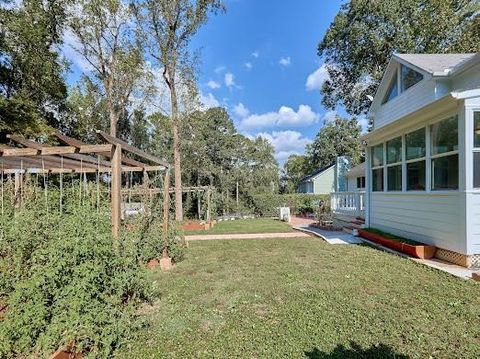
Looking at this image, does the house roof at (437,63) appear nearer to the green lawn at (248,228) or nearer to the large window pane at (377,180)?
the large window pane at (377,180)

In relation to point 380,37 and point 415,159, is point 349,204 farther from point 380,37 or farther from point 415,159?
point 380,37

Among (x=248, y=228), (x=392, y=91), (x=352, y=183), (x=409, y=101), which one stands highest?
(x=392, y=91)

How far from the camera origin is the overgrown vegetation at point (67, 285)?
2750 millimetres

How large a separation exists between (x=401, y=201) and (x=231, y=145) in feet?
60.1

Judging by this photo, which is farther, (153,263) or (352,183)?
(352,183)

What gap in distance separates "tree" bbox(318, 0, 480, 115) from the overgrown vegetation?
65.0 feet

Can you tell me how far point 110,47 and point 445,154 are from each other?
18962 mm

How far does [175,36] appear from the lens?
51.5ft

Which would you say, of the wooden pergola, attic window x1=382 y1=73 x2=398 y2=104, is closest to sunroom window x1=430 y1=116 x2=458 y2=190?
attic window x1=382 y1=73 x2=398 y2=104

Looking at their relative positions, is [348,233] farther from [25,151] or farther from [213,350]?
[25,151]

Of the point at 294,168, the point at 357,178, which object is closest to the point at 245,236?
the point at 357,178

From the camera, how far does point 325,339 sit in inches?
124

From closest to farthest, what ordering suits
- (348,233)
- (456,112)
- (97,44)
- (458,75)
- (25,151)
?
(25,151), (456,112), (458,75), (348,233), (97,44)

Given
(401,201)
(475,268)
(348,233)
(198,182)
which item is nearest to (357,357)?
(475,268)
